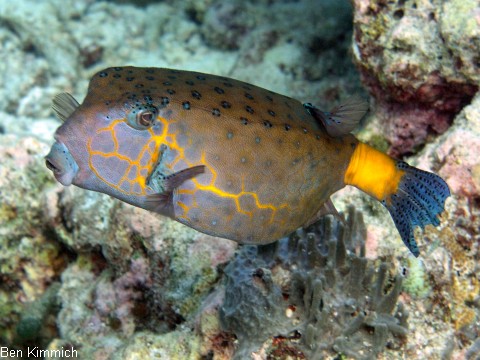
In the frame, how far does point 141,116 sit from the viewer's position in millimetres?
2350

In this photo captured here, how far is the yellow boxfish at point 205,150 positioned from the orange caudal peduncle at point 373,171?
0.18 m

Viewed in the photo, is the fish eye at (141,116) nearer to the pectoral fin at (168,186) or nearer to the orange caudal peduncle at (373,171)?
the pectoral fin at (168,186)

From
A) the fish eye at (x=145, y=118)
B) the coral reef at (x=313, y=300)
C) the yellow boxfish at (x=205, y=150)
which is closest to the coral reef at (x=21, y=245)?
the coral reef at (x=313, y=300)

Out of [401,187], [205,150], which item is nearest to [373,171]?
[401,187]

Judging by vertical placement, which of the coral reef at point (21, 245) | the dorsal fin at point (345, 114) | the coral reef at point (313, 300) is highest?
the dorsal fin at point (345, 114)

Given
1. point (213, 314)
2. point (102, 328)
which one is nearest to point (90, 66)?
point (102, 328)

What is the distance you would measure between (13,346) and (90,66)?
582 cm

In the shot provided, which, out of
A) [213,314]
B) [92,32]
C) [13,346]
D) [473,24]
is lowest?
[13,346]

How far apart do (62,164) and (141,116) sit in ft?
1.58

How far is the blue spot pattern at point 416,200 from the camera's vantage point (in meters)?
2.87

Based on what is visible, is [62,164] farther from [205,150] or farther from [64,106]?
[205,150]

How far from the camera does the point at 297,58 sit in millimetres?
7039

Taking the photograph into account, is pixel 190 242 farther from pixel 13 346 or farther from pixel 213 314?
pixel 13 346

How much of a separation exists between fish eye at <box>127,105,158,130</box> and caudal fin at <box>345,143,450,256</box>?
1.39 m
